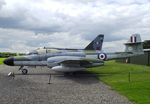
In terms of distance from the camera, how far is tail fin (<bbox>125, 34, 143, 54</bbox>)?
99.9 ft

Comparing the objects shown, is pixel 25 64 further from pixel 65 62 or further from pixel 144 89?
pixel 144 89

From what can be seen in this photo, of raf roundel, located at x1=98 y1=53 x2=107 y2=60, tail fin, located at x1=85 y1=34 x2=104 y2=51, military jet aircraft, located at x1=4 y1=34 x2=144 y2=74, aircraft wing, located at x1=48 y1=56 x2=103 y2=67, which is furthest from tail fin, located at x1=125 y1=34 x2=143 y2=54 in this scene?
aircraft wing, located at x1=48 y1=56 x2=103 y2=67

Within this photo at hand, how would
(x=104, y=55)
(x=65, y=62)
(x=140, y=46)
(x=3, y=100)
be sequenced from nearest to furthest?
1. (x=3, y=100)
2. (x=65, y=62)
3. (x=104, y=55)
4. (x=140, y=46)

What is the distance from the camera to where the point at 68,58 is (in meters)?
24.1

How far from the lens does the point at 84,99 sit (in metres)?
12.3

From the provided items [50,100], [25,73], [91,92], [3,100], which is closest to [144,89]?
[91,92]

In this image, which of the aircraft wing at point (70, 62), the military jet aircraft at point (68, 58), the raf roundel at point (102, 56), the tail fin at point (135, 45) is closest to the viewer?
the aircraft wing at point (70, 62)

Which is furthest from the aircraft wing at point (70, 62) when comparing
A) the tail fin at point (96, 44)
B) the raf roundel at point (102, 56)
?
the tail fin at point (96, 44)

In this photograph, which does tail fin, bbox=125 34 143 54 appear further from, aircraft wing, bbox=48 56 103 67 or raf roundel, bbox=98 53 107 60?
aircraft wing, bbox=48 56 103 67

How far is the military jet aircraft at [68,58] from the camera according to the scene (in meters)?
23.4

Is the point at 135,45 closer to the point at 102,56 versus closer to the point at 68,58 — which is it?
the point at 102,56

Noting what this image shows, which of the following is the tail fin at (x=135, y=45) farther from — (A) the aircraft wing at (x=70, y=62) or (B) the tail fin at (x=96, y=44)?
(A) the aircraft wing at (x=70, y=62)

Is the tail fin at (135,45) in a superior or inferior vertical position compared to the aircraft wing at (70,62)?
superior

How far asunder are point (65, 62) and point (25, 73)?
3639 millimetres
